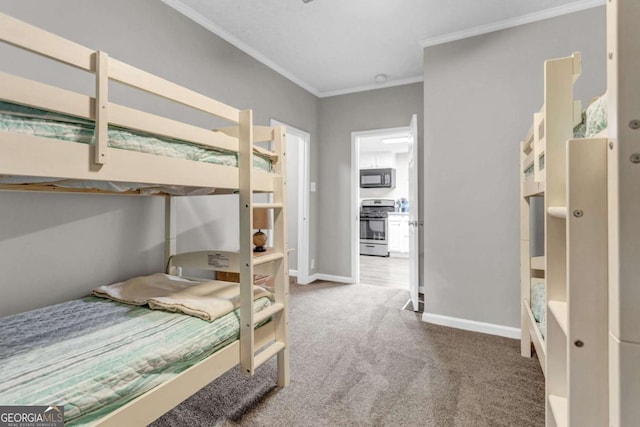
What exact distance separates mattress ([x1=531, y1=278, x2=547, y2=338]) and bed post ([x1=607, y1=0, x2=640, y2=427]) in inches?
37.3

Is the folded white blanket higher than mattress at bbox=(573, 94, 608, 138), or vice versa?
mattress at bbox=(573, 94, 608, 138)

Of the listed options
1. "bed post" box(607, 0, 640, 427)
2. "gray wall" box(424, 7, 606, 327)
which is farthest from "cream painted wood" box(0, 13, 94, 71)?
"gray wall" box(424, 7, 606, 327)

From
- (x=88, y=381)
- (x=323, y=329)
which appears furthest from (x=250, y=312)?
(x=323, y=329)

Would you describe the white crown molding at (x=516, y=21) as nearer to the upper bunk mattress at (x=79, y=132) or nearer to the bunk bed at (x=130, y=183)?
the bunk bed at (x=130, y=183)

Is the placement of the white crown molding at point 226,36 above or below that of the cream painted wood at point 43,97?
above

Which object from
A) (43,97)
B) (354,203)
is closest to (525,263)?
(354,203)

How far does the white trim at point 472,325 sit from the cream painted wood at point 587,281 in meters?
2.12

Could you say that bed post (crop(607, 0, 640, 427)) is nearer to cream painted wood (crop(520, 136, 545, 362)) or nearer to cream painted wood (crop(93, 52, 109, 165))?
cream painted wood (crop(93, 52, 109, 165))

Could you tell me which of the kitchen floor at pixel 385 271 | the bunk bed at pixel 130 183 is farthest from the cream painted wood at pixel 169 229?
the kitchen floor at pixel 385 271

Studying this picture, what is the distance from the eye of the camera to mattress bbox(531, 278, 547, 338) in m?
1.49

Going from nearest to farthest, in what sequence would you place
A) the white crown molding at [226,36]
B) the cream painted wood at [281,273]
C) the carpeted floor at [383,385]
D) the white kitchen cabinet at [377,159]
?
the carpeted floor at [383,385] → the cream painted wood at [281,273] → the white crown molding at [226,36] → the white kitchen cabinet at [377,159]

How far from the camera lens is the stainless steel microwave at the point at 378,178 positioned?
6.66m

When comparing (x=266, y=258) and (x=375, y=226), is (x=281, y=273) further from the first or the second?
(x=375, y=226)

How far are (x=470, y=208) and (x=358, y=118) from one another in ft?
6.58
